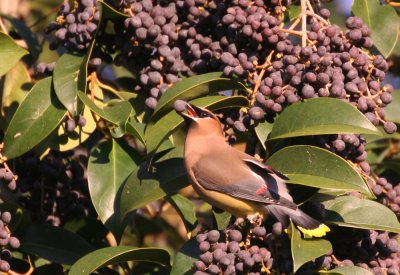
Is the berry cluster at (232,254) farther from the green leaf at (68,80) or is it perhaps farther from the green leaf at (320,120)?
the green leaf at (68,80)

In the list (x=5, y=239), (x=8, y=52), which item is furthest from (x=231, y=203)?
(x=8, y=52)

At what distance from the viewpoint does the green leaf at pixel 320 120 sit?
9.43 ft

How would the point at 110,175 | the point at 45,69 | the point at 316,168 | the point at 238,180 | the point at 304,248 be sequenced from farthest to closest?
the point at 45,69
the point at 110,175
the point at 238,180
the point at 316,168
the point at 304,248

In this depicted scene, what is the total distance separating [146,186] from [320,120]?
65 cm

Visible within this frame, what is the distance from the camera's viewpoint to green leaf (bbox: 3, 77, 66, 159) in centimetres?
329

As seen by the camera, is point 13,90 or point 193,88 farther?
point 13,90

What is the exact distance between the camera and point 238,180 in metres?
3.26

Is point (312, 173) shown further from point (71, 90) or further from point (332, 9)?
point (332, 9)

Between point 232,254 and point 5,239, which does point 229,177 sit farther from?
point 5,239

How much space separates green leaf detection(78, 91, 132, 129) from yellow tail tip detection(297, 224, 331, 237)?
2.34 feet

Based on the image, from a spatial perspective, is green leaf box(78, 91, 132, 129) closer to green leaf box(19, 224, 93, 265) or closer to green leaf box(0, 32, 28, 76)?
green leaf box(0, 32, 28, 76)


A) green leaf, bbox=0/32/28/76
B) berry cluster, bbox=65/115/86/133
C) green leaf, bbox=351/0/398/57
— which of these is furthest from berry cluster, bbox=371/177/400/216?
green leaf, bbox=0/32/28/76

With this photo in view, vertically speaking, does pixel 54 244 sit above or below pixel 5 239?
below

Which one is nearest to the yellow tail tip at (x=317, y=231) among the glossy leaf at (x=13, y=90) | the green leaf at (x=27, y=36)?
the glossy leaf at (x=13, y=90)
